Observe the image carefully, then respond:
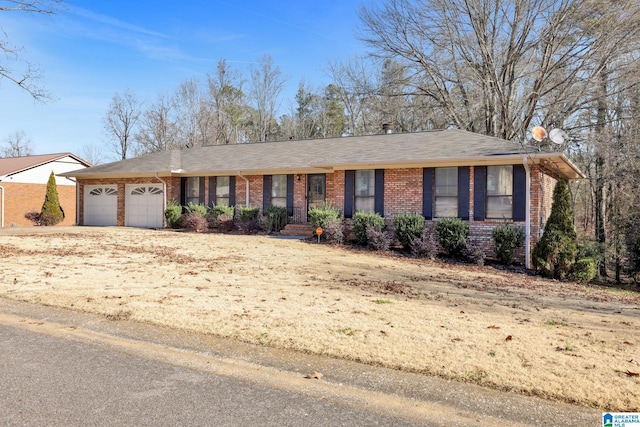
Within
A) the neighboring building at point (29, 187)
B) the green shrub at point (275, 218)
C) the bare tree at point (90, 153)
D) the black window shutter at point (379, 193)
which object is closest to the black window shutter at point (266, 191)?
the green shrub at point (275, 218)

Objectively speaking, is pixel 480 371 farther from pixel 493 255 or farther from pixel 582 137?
pixel 582 137

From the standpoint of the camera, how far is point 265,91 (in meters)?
39.1

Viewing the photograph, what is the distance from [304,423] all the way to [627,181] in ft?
53.5

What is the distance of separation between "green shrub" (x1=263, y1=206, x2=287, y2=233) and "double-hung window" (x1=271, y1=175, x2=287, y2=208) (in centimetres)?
47

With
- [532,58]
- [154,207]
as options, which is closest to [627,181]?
[532,58]

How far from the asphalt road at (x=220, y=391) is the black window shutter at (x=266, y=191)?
14.6 m

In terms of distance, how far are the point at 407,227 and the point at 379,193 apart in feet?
6.74

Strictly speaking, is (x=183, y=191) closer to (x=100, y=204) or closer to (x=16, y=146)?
(x=100, y=204)

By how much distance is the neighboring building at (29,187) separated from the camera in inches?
1059

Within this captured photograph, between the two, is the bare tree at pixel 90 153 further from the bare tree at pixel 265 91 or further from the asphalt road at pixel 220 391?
the asphalt road at pixel 220 391

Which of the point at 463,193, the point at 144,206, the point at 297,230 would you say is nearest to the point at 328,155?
the point at 297,230

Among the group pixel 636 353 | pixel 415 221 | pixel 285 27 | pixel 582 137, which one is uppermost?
pixel 285 27

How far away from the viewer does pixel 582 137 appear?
69.3 feet

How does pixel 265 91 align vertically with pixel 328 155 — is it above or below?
above
